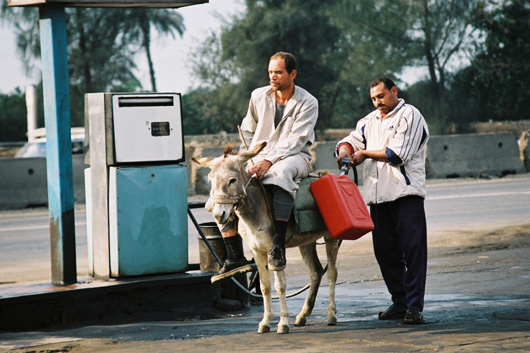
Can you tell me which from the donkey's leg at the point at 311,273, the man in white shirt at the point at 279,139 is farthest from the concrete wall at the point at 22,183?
the man in white shirt at the point at 279,139

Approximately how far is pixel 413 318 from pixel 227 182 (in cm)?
191

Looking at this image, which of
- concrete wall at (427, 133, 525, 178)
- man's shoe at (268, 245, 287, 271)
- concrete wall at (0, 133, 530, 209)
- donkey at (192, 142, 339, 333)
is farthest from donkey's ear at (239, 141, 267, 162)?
concrete wall at (427, 133, 525, 178)

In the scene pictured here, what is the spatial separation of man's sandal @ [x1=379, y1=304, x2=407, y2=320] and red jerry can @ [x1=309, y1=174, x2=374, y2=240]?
2.56ft

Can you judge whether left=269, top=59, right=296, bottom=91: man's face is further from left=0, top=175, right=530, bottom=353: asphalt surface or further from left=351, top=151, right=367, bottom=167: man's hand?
left=0, top=175, right=530, bottom=353: asphalt surface

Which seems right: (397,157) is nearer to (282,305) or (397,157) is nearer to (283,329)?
(282,305)

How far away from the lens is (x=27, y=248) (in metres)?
13.9

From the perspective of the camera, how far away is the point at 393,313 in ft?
22.9

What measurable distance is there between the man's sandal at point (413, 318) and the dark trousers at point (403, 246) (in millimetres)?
49

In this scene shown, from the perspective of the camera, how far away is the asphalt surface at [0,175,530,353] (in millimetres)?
5875

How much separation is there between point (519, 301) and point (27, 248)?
8.94 metres

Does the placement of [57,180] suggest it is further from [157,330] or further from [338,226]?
[338,226]

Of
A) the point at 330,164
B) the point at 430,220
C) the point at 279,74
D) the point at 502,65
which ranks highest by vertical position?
the point at 502,65

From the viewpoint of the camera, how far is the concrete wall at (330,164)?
2136 centimetres

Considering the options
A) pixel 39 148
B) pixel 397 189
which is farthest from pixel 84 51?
pixel 397 189
